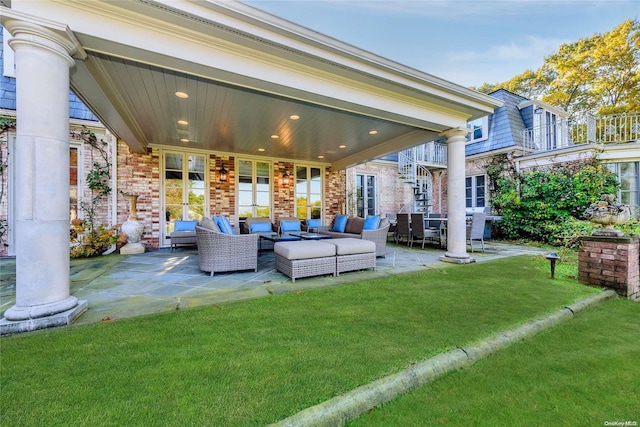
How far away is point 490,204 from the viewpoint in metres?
9.08

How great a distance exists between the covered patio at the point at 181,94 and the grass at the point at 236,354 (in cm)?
84

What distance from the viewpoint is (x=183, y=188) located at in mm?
7156

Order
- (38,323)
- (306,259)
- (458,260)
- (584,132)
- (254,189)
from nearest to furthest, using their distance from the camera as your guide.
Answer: (38,323) → (306,259) → (458,260) → (254,189) → (584,132)

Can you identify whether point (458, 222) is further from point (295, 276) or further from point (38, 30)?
point (38, 30)

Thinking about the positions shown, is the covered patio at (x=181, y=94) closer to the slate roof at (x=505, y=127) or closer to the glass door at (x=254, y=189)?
the glass door at (x=254, y=189)

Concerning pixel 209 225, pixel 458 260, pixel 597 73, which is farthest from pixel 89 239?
pixel 597 73

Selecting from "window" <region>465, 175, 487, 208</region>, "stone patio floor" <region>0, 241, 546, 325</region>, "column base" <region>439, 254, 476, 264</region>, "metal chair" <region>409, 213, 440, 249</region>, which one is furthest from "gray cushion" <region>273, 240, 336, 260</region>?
"window" <region>465, 175, 487, 208</region>

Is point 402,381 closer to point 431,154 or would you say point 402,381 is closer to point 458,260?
point 458,260

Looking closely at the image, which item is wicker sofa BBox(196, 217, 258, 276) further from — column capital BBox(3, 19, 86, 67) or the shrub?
the shrub

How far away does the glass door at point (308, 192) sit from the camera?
884 cm

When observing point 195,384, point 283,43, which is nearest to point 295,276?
point 195,384

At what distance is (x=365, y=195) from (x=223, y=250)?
296 inches

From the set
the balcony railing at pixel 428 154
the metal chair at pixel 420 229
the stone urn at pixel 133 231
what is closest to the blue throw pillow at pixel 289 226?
the metal chair at pixel 420 229

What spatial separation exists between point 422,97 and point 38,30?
4549 millimetres
